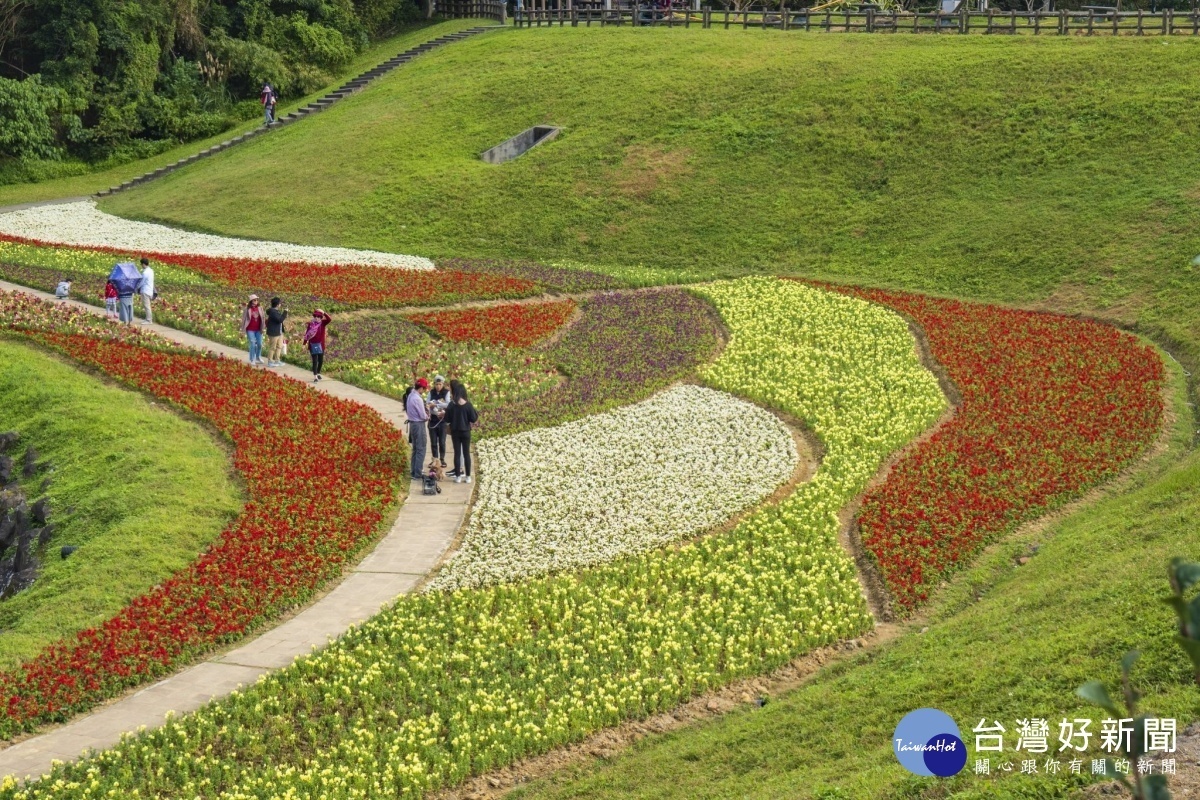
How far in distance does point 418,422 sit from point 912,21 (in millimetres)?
46283

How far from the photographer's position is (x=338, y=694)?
15359 millimetres

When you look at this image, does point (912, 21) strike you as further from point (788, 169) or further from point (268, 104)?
point (268, 104)

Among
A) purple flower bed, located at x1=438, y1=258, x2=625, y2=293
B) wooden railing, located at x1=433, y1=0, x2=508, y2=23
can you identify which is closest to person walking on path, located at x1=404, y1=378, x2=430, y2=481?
purple flower bed, located at x1=438, y1=258, x2=625, y2=293

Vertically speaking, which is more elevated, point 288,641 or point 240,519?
point 240,519

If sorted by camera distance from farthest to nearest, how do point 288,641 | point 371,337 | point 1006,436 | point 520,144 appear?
point 520,144 < point 371,337 < point 1006,436 < point 288,641

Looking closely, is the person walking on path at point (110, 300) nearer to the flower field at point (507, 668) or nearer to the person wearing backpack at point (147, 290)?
the person wearing backpack at point (147, 290)

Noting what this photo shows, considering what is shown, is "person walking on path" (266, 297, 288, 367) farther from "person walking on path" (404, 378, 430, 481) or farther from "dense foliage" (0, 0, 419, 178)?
"dense foliage" (0, 0, 419, 178)

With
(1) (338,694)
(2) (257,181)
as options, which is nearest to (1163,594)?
(1) (338,694)

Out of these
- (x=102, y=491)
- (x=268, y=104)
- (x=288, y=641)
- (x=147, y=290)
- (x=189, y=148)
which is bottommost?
(x=288, y=641)

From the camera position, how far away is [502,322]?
112ft

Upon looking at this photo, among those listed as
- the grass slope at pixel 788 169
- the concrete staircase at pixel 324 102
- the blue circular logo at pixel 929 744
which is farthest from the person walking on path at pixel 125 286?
the concrete staircase at pixel 324 102

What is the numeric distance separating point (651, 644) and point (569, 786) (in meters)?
3.30

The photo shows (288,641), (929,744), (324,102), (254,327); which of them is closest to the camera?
(929,744)

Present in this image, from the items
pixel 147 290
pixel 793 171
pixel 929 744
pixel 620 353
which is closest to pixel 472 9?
pixel 793 171
